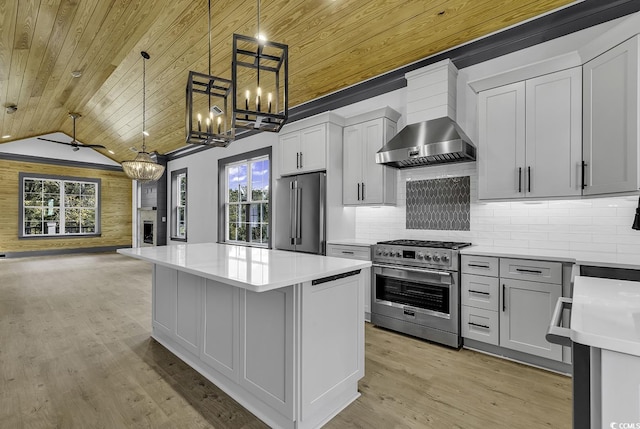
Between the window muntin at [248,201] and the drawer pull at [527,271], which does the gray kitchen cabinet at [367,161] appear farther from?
the window muntin at [248,201]

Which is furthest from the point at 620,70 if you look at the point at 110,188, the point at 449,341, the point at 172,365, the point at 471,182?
the point at 110,188

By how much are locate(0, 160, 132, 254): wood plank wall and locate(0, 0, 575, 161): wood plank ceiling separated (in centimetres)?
428

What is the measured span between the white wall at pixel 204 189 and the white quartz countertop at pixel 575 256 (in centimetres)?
458

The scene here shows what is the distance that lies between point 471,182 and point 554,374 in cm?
186

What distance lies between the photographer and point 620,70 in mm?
2242

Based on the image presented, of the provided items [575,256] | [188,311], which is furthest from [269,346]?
[575,256]

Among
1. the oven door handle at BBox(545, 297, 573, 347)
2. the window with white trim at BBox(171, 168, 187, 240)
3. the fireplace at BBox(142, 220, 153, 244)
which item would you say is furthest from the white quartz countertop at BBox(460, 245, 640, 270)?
the fireplace at BBox(142, 220, 153, 244)

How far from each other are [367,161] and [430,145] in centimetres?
96

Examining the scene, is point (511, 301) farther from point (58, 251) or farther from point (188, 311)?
point (58, 251)

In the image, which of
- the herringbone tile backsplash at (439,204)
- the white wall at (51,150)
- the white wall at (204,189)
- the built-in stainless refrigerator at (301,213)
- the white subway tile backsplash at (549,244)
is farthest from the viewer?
the white wall at (51,150)

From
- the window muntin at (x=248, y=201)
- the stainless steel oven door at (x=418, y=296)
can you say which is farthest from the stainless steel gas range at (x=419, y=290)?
the window muntin at (x=248, y=201)

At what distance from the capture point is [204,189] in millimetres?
7309

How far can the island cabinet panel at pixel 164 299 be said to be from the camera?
2.82 m

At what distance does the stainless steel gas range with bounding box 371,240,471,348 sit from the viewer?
2955 millimetres
